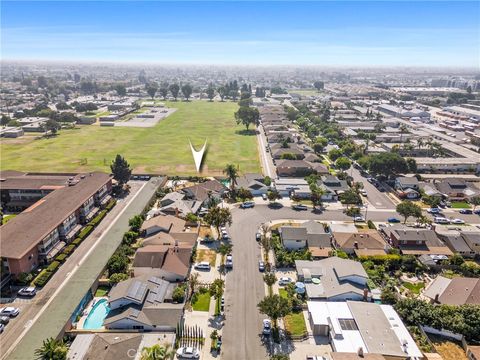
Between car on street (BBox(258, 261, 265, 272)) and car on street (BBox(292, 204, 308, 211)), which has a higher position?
car on street (BBox(292, 204, 308, 211))

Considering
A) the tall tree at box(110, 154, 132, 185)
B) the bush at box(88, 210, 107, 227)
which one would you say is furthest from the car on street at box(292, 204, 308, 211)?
the tall tree at box(110, 154, 132, 185)

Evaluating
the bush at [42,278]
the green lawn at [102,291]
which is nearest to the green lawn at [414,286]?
the green lawn at [102,291]

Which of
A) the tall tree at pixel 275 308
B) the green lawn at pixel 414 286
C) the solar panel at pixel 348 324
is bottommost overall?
the green lawn at pixel 414 286

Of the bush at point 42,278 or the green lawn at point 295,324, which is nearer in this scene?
the green lawn at point 295,324

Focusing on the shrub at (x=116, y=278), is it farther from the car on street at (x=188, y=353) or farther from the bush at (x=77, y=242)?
the car on street at (x=188, y=353)

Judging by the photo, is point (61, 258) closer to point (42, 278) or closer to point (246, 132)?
point (42, 278)

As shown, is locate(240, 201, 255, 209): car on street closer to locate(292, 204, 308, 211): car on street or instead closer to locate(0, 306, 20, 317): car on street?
locate(292, 204, 308, 211): car on street

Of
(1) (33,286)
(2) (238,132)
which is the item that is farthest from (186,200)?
(2) (238,132)
